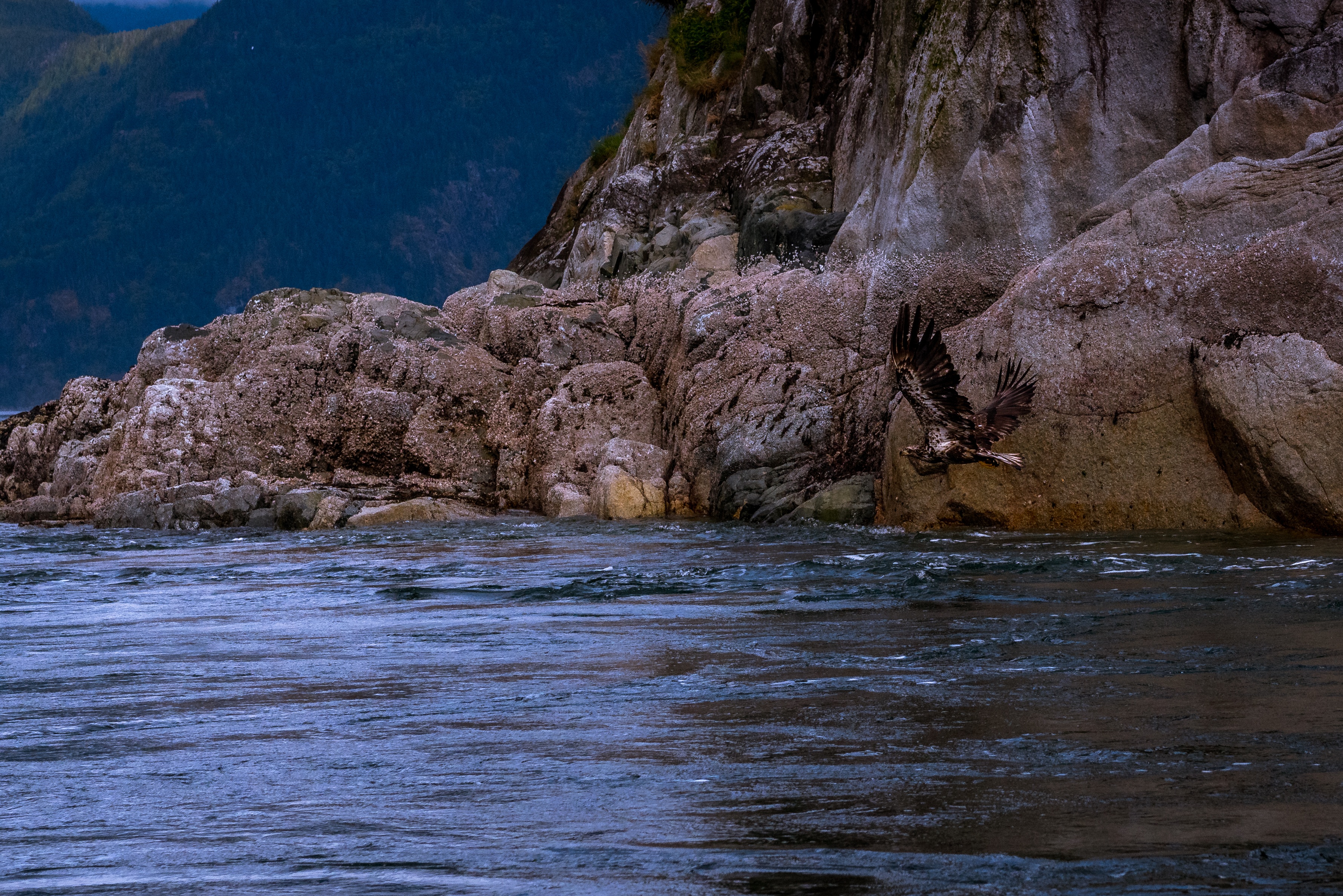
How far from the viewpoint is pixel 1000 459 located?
9805 millimetres

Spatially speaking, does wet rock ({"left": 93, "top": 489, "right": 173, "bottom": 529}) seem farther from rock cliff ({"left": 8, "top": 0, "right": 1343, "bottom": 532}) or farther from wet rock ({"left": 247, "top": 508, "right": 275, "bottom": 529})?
wet rock ({"left": 247, "top": 508, "right": 275, "bottom": 529})

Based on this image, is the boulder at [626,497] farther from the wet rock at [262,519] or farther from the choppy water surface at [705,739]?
the choppy water surface at [705,739]

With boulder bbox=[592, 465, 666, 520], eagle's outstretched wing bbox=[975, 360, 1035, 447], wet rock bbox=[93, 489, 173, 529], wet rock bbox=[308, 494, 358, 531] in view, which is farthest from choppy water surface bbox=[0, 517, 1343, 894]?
wet rock bbox=[93, 489, 173, 529]

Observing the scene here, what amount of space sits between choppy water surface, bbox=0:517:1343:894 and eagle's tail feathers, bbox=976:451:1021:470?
105 inches

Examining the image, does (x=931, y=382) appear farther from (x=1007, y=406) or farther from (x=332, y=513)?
(x=332, y=513)

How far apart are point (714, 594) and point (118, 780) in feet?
13.7

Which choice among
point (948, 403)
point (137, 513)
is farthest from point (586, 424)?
point (948, 403)

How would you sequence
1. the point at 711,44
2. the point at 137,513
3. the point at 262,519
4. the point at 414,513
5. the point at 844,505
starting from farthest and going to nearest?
the point at 711,44, the point at 137,513, the point at 262,519, the point at 414,513, the point at 844,505

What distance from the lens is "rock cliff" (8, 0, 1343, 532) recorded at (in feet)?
31.5

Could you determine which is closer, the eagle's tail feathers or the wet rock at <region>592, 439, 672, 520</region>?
the eagle's tail feathers

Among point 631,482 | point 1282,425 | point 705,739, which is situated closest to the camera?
point 705,739

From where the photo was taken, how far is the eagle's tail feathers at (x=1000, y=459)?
32.1 feet

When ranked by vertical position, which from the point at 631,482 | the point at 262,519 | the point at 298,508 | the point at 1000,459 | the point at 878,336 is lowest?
the point at 262,519

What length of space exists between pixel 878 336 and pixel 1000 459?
11.4 ft
